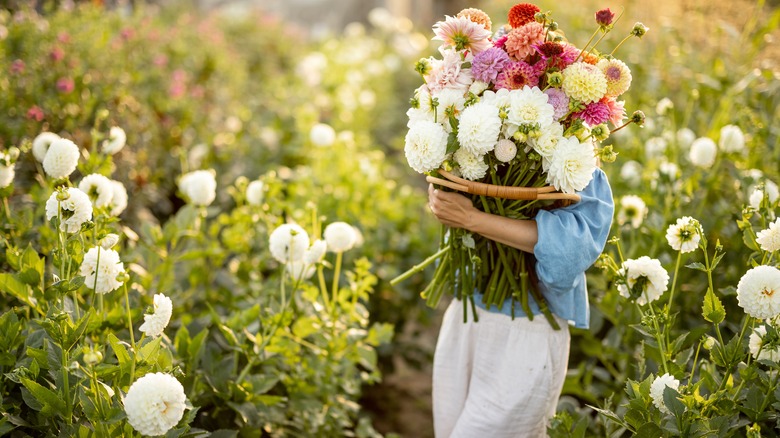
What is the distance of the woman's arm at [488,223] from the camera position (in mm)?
1652

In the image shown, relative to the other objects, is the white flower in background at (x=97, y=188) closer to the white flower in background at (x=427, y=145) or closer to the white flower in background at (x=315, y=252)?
the white flower in background at (x=315, y=252)

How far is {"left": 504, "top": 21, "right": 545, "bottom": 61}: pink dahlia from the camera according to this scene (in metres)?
1.51

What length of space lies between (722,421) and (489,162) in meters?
0.80

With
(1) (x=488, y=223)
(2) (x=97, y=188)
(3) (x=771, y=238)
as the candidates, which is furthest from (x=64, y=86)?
(3) (x=771, y=238)

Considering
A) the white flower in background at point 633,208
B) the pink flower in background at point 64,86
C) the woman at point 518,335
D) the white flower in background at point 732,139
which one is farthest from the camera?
the pink flower in background at point 64,86

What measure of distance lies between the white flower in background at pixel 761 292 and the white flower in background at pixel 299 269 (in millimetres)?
1183

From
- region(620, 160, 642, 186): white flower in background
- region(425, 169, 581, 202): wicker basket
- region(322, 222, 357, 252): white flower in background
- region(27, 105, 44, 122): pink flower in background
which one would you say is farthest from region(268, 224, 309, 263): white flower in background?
region(620, 160, 642, 186): white flower in background

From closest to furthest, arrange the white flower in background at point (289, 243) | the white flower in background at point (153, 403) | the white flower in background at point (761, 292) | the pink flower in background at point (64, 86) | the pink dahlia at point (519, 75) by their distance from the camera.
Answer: the white flower in background at point (153, 403), the white flower in background at point (761, 292), the pink dahlia at point (519, 75), the white flower in background at point (289, 243), the pink flower in background at point (64, 86)

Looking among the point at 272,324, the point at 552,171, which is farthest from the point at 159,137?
the point at 552,171

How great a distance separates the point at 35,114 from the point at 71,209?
146 centimetres

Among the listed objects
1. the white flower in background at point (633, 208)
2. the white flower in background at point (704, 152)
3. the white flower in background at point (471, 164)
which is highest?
the white flower in background at point (704, 152)

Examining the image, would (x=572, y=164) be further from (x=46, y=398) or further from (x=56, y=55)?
(x=56, y=55)

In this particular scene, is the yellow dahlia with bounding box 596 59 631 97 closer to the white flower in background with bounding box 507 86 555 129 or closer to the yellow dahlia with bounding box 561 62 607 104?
the yellow dahlia with bounding box 561 62 607 104

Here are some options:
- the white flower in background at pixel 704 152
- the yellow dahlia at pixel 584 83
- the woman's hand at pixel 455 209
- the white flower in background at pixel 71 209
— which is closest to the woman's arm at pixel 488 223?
the woman's hand at pixel 455 209
